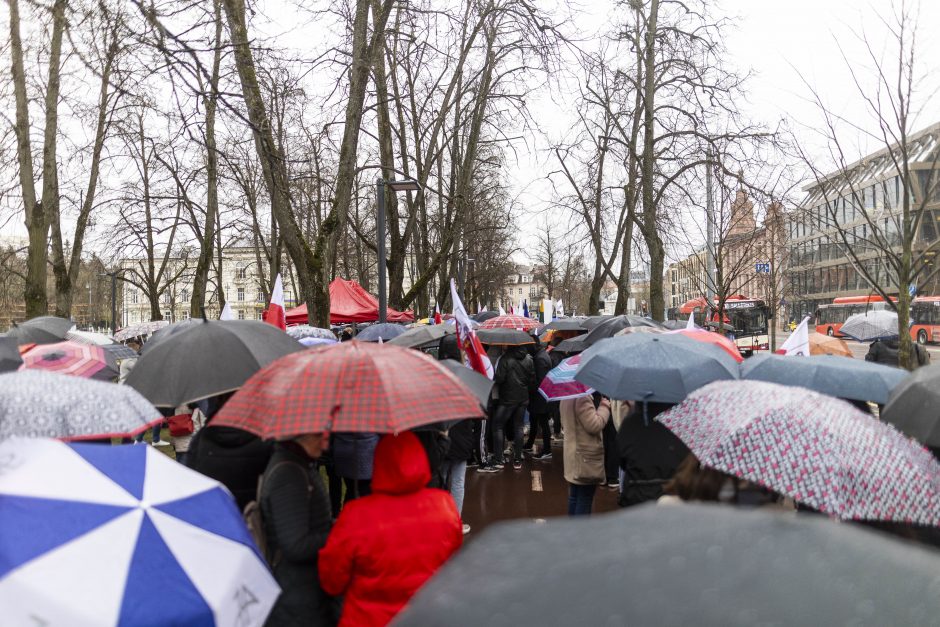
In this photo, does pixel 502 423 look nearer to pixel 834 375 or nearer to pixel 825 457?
pixel 834 375

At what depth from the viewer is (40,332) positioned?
8477 mm

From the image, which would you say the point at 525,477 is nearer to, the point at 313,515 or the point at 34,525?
the point at 313,515

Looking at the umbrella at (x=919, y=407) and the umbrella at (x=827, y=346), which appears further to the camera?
the umbrella at (x=827, y=346)

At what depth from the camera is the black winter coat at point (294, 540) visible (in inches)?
124

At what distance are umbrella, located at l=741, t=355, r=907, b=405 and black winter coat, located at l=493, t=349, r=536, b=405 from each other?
182 inches

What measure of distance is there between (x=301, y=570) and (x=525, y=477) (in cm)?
654

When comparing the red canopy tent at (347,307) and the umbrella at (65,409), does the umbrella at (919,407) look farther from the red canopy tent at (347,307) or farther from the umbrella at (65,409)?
the red canopy tent at (347,307)

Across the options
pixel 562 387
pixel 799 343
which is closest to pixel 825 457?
pixel 562 387

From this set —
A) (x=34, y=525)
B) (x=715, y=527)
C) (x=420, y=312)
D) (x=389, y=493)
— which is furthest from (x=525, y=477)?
(x=420, y=312)

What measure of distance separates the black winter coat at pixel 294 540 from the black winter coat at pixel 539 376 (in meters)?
7.26

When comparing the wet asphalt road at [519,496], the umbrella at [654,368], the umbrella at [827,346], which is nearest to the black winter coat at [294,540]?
the umbrella at [654,368]

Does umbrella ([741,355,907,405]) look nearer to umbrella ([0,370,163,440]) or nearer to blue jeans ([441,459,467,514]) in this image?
blue jeans ([441,459,467,514])

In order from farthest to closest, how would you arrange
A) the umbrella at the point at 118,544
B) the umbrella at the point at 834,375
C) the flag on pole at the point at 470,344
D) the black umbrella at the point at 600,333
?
the black umbrella at the point at 600,333, the flag on pole at the point at 470,344, the umbrella at the point at 834,375, the umbrella at the point at 118,544

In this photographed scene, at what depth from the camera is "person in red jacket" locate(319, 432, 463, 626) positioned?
2988mm
